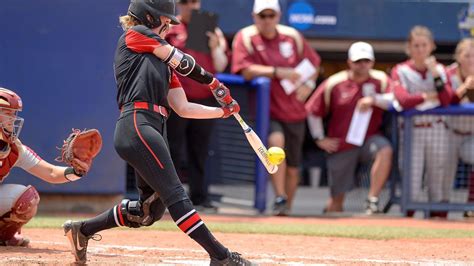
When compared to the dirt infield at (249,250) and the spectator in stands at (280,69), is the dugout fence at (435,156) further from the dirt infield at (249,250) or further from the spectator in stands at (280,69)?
the dirt infield at (249,250)

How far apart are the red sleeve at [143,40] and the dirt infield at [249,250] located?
1.43m

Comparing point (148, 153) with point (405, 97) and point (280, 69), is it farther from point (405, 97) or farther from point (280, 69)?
point (405, 97)

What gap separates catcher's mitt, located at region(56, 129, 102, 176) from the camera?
23.1 feet

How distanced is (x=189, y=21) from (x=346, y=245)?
3.50 meters

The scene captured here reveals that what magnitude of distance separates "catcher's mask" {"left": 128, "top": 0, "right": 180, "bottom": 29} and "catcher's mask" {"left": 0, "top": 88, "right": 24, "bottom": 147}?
4.18ft

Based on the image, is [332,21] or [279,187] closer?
[279,187]

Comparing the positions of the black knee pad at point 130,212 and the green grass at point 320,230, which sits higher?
the black knee pad at point 130,212

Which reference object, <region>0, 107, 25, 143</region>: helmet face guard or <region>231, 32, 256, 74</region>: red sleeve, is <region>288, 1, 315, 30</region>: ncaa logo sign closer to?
<region>231, 32, 256, 74</region>: red sleeve

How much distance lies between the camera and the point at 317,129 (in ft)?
37.4

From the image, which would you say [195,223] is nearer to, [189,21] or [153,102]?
[153,102]

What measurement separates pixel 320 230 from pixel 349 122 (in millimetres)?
2090

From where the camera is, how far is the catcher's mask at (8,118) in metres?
7.20

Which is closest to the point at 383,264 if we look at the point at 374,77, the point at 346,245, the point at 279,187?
the point at 346,245

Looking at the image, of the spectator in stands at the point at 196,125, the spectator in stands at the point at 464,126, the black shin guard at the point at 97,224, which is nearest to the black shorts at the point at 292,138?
the spectator in stands at the point at 196,125
